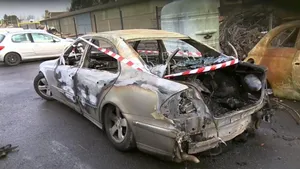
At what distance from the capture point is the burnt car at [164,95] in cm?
281

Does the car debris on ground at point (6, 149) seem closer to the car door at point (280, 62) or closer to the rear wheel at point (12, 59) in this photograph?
the car door at point (280, 62)

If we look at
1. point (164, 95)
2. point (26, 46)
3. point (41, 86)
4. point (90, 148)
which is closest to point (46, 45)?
point (26, 46)

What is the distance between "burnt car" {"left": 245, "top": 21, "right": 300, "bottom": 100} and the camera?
488cm

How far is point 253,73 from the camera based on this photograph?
3664mm

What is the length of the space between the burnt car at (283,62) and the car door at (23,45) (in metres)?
10.4

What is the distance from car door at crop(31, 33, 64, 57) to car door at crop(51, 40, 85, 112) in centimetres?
823

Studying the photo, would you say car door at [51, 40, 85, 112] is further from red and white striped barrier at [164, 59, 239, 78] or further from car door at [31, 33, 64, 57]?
car door at [31, 33, 64, 57]

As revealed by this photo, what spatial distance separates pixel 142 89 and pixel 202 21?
5.31m

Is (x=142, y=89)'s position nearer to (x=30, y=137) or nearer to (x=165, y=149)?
(x=165, y=149)

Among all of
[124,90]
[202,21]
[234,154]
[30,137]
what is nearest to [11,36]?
[202,21]

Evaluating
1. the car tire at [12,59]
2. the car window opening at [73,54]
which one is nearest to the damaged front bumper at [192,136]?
the car window opening at [73,54]

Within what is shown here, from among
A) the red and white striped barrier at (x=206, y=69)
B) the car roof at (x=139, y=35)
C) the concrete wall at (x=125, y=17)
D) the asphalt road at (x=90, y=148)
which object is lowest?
the asphalt road at (x=90, y=148)

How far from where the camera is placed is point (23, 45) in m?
12.6

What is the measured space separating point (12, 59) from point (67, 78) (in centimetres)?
953
